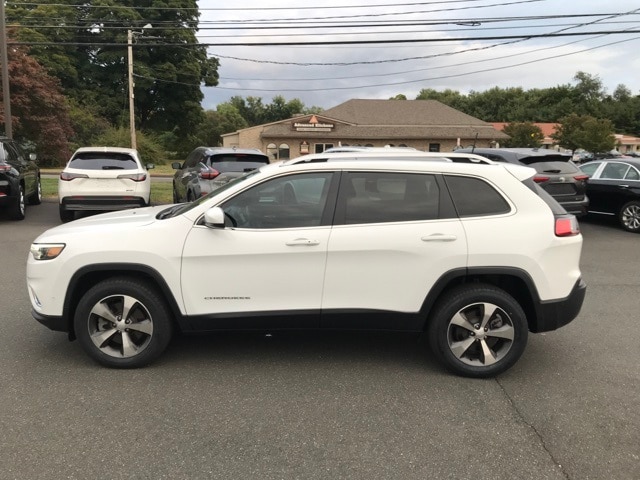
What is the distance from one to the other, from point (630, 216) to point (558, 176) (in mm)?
2522

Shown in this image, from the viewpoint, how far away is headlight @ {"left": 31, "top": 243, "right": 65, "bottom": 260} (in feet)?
13.0

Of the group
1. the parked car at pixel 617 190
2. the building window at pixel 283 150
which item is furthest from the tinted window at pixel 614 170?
the building window at pixel 283 150

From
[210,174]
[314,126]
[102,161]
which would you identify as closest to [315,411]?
[210,174]

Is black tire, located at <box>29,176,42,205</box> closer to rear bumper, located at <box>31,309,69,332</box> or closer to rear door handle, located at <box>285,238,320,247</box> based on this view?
rear bumper, located at <box>31,309,69,332</box>

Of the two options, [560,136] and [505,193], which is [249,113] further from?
[505,193]

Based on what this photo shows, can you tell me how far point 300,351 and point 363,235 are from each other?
4.11 feet

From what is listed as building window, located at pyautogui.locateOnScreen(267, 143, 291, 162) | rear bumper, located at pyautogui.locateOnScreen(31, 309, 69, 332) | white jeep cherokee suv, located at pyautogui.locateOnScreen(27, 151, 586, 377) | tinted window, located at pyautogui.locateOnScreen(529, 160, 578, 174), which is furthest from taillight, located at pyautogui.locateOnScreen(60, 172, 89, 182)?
building window, located at pyautogui.locateOnScreen(267, 143, 291, 162)

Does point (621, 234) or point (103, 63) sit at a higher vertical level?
point (103, 63)

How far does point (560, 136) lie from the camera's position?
2207 inches

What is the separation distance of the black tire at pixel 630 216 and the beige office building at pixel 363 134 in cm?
3234

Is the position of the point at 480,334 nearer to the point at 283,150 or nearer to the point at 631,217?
the point at 631,217

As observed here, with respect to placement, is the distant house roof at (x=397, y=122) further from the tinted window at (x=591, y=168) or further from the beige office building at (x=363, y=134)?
the tinted window at (x=591, y=168)

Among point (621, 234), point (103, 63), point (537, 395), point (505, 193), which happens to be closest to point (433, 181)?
point (505, 193)

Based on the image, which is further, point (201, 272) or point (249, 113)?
point (249, 113)
